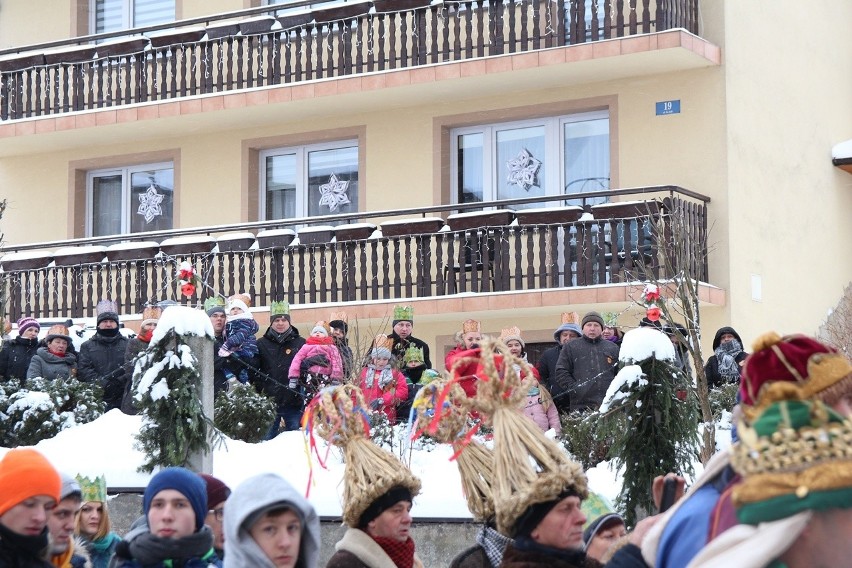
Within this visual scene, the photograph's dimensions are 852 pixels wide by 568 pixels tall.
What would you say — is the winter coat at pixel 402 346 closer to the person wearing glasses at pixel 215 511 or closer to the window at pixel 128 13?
the person wearing glasses at pixel 215 511

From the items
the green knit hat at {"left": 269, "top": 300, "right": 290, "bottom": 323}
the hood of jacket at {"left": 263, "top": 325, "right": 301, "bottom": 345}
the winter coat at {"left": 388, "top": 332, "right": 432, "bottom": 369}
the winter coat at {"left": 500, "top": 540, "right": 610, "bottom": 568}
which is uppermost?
the green knit hat at {"left": 269, "top": 300, "right": 290, "bottom": 323}

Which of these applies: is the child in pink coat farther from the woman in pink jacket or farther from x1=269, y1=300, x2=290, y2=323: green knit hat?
x1=269, y1=300, x2=290, y2=323: green knit hat

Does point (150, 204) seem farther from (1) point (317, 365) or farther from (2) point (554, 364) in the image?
(2) point (554, 364)

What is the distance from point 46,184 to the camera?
24.0 m

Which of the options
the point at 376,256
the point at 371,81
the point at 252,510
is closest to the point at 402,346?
the point at 376,256

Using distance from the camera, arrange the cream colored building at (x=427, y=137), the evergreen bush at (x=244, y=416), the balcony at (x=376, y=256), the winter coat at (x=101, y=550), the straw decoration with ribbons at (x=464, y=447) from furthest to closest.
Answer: the cream colored building at (x=427, y=137)
the balcony at (x=376, y=256)
the evergreen bush at (x=244, y=416)
the winter coat at (x=101, y=550)
the straw decoration with ribbons at (x=464, y=447)

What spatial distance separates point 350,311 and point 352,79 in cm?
314

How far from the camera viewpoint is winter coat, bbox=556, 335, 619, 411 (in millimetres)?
12914

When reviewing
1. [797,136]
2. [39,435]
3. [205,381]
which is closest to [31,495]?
[205,381]

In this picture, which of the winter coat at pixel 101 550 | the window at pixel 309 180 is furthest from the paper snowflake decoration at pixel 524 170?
the winter coat at pixel 101 550

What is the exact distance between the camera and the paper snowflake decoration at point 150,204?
23125mm

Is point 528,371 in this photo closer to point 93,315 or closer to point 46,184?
point 93,315

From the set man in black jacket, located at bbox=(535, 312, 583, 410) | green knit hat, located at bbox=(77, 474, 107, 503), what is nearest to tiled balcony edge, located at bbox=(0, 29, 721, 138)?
man in black jacket, located at bbox=(535, 312, 583, 410)

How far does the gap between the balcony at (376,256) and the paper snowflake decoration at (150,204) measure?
1.75ft
